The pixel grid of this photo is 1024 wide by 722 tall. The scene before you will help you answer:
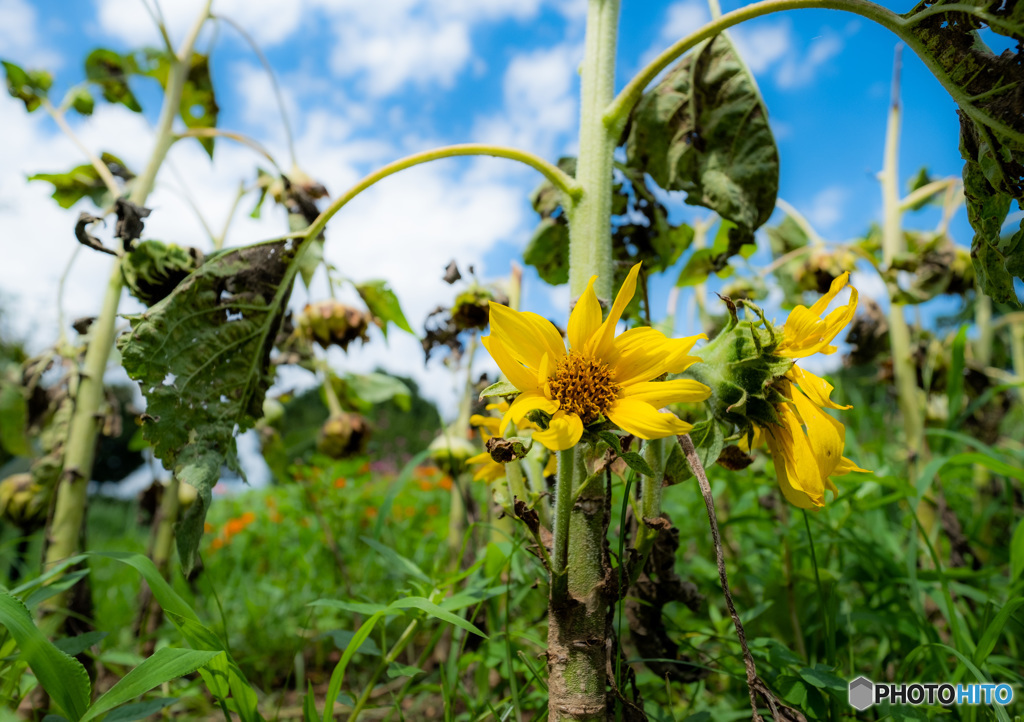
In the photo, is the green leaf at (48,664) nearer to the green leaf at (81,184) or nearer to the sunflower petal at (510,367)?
the sunflower petal at (510,367)

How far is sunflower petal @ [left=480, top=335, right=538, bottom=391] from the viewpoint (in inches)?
24.5

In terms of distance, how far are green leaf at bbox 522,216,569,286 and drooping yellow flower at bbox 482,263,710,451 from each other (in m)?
0.61

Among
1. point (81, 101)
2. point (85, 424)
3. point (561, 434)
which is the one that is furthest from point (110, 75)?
point (561, 434)

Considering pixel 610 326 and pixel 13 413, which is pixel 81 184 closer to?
pixel 13 413

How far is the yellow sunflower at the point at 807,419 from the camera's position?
676 mm

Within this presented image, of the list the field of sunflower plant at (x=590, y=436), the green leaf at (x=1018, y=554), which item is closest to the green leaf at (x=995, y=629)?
the field of sunflower plant at (x=590, y=436)

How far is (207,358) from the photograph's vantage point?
0.91 meters

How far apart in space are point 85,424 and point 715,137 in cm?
129

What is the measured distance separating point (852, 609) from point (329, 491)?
2192 mm

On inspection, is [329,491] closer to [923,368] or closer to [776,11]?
[923,368]

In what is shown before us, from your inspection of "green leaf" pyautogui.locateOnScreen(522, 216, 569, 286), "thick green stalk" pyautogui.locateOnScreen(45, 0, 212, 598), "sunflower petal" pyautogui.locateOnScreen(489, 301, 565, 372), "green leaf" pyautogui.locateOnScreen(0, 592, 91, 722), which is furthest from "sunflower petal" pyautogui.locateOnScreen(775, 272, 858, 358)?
"thick green stalk" pyautogui.locateOnScreen(45, 0, 212, 598)

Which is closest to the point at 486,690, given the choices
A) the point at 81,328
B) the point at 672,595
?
the point at 672,595

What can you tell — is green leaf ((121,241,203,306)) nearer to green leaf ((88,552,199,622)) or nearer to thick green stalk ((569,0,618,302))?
green leaf ((88,552,199,622))

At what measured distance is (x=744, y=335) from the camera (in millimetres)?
708
